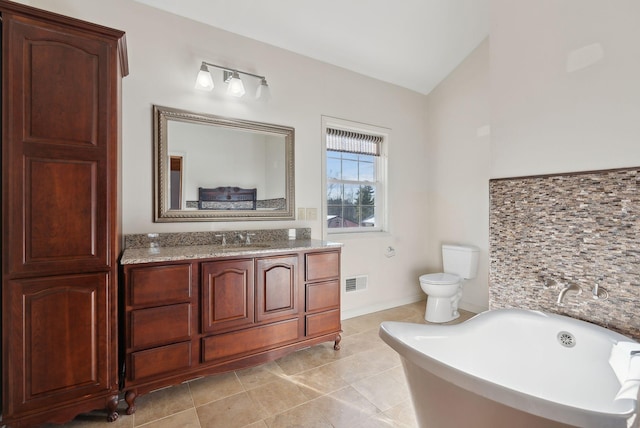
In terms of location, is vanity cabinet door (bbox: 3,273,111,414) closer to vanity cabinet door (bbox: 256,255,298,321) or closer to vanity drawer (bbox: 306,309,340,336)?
vanity cabinet door (bbox: 256,255,298,321)

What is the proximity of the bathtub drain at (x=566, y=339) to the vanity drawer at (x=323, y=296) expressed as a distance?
4.84ft

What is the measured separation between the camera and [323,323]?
2408 millimetres

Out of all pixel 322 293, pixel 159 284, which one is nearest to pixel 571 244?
pixel 322 293

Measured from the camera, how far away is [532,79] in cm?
169

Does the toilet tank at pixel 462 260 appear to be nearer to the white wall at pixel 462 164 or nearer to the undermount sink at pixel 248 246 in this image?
the white wall at pixel 462 164

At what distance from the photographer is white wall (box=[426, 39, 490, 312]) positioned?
10.2 feet

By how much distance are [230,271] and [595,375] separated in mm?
1952

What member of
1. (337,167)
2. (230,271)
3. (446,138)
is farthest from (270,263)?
(446,138)

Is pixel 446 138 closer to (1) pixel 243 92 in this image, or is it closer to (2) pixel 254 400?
(1) pixel 243 92

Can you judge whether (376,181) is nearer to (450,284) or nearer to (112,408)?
(450,284)

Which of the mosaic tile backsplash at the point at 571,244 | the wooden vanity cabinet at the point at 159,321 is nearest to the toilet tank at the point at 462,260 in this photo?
the mosaic tile backsplash at the point at 571,244

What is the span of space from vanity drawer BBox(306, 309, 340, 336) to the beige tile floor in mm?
195

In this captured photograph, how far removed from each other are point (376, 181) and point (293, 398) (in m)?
2.43

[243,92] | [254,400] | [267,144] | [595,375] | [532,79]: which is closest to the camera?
[595,375]
